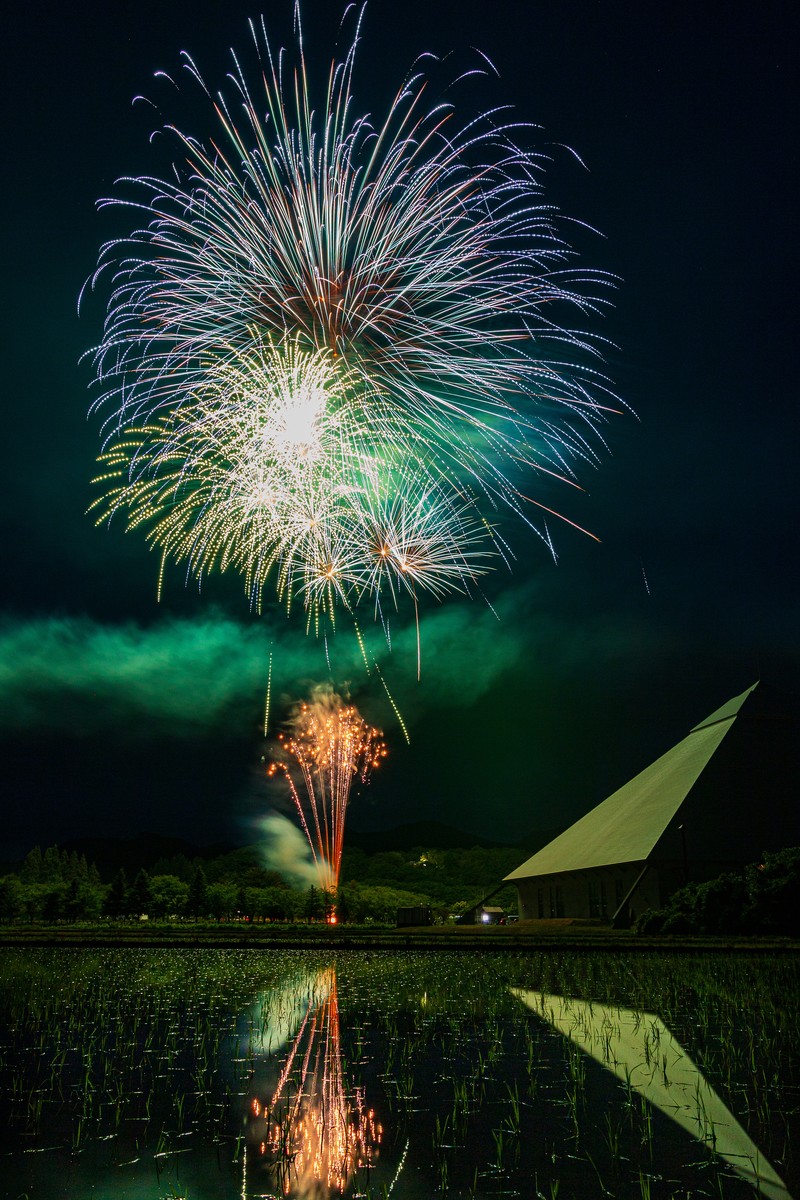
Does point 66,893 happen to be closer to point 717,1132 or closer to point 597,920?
point 597,920

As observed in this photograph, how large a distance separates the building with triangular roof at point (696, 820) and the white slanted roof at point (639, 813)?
0.08 metres

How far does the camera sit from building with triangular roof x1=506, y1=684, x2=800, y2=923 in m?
42.3

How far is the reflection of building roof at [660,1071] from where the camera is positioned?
7176 mm

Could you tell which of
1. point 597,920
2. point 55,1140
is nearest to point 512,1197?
point 55,1140

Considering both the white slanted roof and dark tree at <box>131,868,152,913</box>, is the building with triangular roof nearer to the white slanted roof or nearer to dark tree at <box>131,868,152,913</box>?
the white slanted roof

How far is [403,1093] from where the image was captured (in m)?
9.23

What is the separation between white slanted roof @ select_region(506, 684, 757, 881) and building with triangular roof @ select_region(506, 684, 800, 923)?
80mm

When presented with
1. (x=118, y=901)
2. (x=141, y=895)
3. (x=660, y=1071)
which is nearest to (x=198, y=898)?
(x=141, y=895)

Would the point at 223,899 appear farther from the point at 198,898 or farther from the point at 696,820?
the point at 696,820

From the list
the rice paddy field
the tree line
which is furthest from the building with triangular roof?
the rice paddy field

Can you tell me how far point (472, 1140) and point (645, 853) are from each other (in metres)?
36.2

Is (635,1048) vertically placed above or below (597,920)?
below

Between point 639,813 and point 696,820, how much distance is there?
18.1 feet

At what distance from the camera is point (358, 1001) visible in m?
17.3
